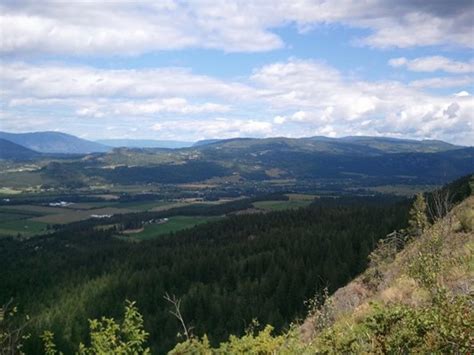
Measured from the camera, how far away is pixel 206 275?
14862 centimetres

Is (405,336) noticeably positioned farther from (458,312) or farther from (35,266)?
(35,266)

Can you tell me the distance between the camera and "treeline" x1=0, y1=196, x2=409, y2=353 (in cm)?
11294

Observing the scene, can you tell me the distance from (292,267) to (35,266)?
106736 millimetres

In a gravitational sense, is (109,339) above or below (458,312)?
below

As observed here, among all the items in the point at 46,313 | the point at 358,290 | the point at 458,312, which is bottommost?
the point at 46,313

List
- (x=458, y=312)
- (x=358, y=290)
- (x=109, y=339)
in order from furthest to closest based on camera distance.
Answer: (x=358, y=290) < (x=109, y=339) < (x=458, y=312)

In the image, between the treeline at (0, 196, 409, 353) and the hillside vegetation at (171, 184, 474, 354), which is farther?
the treeline at (0, 196, 409, 353)

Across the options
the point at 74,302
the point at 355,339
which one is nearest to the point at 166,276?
the point at 74,302

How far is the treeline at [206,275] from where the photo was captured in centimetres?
11294

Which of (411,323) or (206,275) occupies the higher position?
(411,323)

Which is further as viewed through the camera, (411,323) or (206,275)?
(206,275)

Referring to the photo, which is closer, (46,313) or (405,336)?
(405,336)

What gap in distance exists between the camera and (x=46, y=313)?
419 ft

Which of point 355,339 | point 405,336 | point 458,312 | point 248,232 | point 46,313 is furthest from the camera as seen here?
point 248,232
